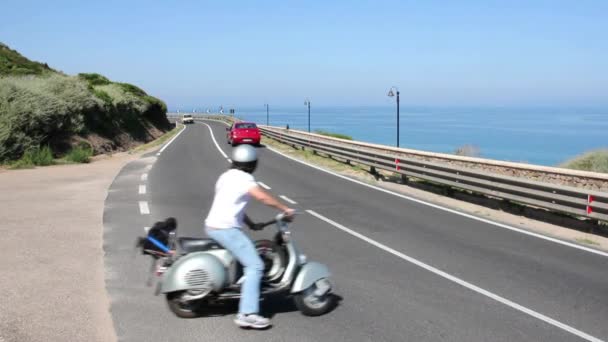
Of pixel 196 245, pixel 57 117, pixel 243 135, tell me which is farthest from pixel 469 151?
pixel 196 245

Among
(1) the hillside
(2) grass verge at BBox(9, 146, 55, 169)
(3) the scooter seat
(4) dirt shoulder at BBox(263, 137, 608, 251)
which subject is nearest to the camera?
(3) the scooter seat

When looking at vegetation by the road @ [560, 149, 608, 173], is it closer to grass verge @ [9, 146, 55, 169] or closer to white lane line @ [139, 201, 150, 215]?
white lane line @ [139, 201, 150, 215]

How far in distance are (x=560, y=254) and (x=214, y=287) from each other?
582 centimetres

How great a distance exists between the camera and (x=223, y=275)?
5391 mm

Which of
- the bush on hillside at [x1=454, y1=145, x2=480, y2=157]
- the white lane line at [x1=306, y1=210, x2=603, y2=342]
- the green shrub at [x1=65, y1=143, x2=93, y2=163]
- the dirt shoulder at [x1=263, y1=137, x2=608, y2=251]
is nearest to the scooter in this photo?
the white lane line at [x1=306, y1=210, x2=603, y2=342]

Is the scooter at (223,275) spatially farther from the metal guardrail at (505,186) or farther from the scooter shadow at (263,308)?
the metal guardrail at (505,186)

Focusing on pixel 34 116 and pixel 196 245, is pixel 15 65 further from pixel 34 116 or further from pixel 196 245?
pixel 196 245

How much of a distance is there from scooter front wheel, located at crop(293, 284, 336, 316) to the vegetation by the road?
18295 millimetres

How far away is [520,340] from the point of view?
17.0 feet

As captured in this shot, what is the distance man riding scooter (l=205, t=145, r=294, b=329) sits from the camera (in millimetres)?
5305

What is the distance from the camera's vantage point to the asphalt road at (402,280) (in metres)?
5.38

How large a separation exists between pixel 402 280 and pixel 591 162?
18.2 meters

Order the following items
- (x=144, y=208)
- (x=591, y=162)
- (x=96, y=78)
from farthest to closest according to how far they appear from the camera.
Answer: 1. (x=96, y=78)
2. (x=591, y=162)
3. (x=144, y=208)

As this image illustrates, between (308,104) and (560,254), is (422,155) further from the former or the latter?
(308,104)
